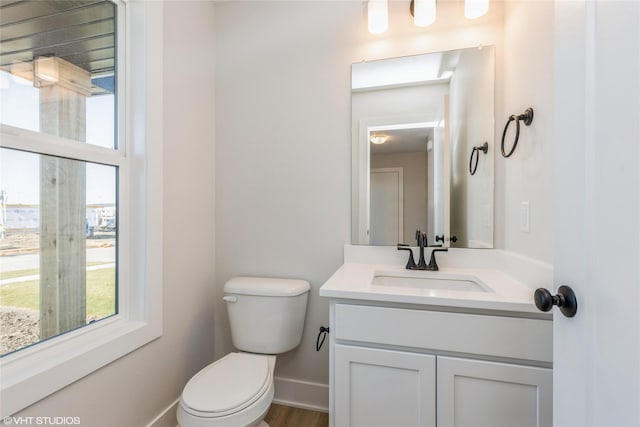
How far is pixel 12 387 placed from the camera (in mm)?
858

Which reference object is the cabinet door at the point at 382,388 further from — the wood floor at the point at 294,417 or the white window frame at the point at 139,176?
the white window frame at the point at 139,176

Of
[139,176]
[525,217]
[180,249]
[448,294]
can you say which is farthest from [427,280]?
[139,176]

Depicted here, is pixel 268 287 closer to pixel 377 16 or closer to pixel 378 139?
pixel 378 139

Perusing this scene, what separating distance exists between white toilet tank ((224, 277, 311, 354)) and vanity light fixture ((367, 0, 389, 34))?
1.40 metres

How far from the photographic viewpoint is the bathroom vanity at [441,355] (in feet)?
3.05

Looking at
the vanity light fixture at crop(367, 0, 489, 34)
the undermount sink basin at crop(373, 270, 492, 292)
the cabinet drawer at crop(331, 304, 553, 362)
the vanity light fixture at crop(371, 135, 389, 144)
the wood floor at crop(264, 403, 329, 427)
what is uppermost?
the vanity light fixture at crop(367, 0, 489, 34)

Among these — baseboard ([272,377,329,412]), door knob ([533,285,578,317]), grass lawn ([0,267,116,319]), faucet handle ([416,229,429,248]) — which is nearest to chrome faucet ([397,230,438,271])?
faucet handle ([416,229,429,248])

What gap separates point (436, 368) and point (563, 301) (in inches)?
21.0

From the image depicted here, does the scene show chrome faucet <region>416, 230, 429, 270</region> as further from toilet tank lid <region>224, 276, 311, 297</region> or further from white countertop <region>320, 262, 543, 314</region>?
toilet tank lid <region>224, 276, 311, 297</region>

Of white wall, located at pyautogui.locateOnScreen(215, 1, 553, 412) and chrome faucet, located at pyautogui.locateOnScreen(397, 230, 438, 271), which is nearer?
chrome faucet, located at pyautogui.locateOnScreen(397, 230, 438, 271)

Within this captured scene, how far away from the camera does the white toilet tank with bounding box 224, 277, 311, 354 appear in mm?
1518

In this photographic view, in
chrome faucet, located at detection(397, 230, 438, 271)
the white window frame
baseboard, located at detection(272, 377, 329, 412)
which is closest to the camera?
the white window frame

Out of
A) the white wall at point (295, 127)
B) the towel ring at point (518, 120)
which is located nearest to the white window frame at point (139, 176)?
the white wall at point (295, 127)

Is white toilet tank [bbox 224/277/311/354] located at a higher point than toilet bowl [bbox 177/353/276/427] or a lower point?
higher
